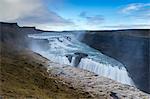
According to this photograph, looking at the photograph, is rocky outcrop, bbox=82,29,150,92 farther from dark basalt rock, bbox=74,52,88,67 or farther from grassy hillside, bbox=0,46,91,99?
grassy hillside, bbox=0,46,91,99

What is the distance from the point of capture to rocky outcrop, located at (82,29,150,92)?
12336 millimetres

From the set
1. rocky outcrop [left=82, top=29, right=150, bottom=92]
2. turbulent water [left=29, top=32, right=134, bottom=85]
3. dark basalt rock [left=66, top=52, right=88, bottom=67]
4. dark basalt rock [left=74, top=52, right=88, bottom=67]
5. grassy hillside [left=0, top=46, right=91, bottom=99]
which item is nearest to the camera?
grassy hillside [left=0, top=46, right=91, bottom=99]

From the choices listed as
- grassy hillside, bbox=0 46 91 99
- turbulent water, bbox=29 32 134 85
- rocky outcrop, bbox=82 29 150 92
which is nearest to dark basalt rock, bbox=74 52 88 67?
turbulent water, bbox=29 32 134 85

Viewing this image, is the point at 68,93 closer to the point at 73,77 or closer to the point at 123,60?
the point at 73,77

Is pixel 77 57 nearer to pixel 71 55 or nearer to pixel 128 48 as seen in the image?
pixel 71 55

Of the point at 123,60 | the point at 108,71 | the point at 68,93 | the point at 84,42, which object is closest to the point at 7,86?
the point at 68,93

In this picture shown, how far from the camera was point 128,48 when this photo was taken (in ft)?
46.9

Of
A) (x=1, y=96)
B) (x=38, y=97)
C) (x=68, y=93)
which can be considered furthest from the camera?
(x=68, y=93)

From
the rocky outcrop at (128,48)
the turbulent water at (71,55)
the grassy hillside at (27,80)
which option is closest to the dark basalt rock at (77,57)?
the turbulent water at (71,55)

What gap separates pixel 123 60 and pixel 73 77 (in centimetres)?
600

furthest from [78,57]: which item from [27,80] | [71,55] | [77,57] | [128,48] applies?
[128,48]

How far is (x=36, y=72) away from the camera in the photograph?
7484mm

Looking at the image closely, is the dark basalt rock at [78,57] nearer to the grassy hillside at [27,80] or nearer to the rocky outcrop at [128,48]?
the grassy hillside at [27,80]

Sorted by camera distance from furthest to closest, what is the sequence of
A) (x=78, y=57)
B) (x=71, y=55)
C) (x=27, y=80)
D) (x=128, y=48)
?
1. (x=128, y=48)
2. (x=78, y=57)
3. (x=71, y=55)
4. (x=27, y=80)
